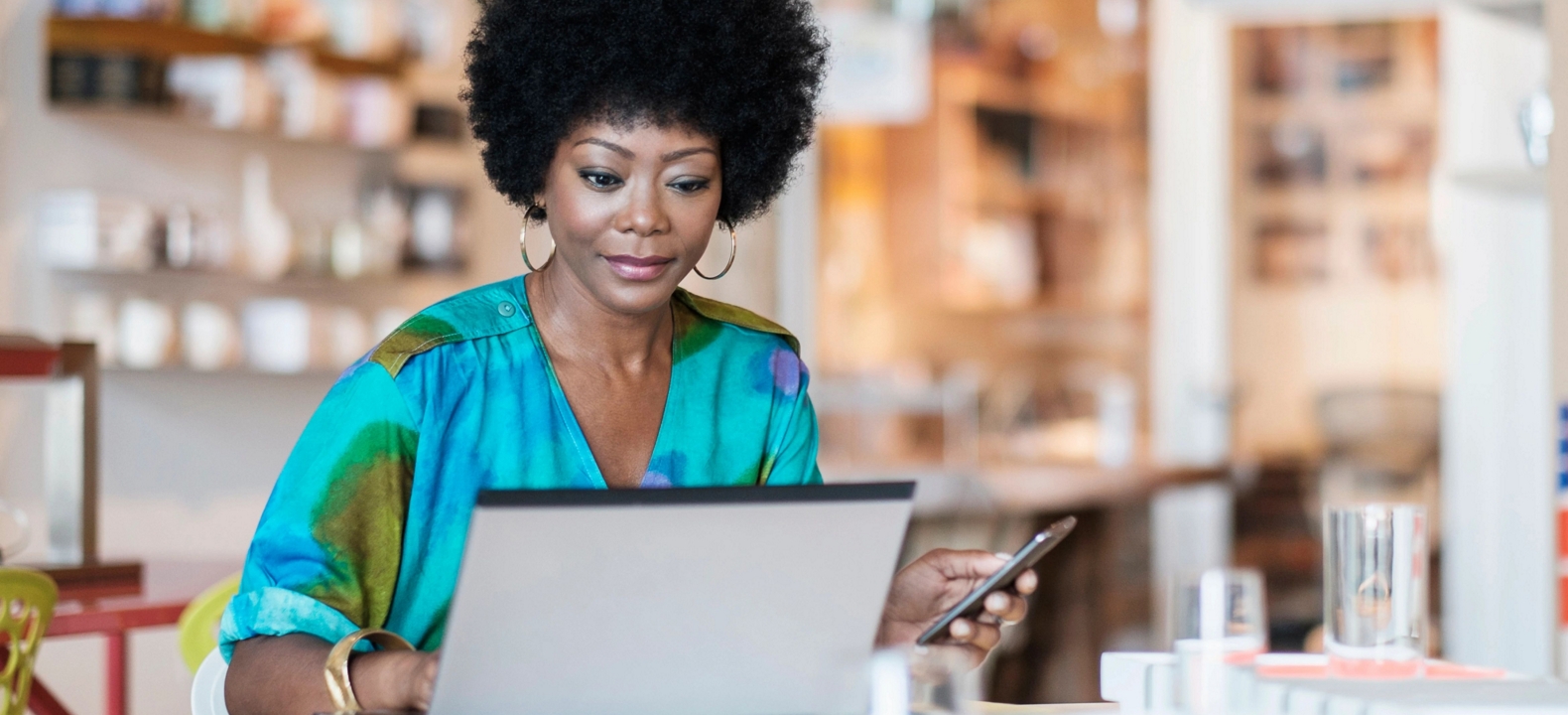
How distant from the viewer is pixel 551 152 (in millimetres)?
1490

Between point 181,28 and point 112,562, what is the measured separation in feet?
4.97

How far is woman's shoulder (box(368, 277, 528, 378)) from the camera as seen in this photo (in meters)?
1.34

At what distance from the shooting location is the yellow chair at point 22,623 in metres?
1.98

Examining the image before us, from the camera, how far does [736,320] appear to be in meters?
1.64

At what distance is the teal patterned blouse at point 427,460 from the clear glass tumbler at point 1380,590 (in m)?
0.56

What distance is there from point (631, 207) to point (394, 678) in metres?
0.47

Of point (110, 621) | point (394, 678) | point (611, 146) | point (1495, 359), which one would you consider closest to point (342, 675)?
point (394, 678)

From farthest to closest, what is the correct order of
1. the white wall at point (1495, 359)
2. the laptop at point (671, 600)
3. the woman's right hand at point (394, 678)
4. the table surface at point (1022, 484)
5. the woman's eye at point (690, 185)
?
the table surface at point (1022, 484) < the white wall at point (1495, 359) < the woman's eye at point (690, 185) < the woman's right hand at point (394, 678) < the laptop at point (671, 600)

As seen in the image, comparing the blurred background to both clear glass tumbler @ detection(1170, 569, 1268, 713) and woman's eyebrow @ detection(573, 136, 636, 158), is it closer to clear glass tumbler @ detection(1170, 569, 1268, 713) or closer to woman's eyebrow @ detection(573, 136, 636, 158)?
woman's eyebrow @ detection(573, 136, 636, 158)

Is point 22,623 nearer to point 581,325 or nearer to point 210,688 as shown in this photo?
point 210,688

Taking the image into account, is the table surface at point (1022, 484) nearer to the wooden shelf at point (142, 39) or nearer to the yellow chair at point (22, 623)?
the wooden shelf at point (142, 39)

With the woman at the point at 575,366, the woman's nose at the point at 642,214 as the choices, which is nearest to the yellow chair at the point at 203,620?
the woman at the point at 575,366

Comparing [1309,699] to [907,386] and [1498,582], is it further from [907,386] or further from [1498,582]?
[907,386]

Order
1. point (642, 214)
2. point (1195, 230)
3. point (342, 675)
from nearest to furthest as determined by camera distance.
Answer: point (342, 675) → point (642, 214) → point (1195, 230)
